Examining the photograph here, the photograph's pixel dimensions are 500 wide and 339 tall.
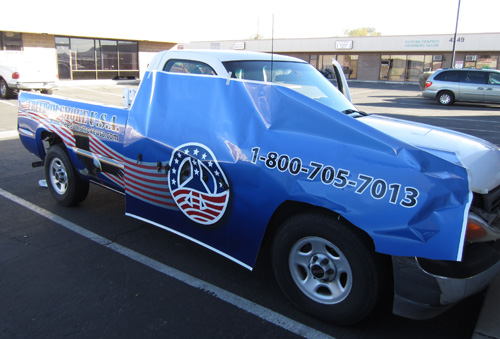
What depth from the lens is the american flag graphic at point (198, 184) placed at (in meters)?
3.16

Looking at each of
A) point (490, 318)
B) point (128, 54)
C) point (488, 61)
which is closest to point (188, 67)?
point (490, 318)

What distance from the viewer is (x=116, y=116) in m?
4.07

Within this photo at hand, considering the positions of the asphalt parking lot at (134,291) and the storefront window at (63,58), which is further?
the storefront window at (63,58)

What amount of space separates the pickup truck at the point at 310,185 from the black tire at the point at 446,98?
662 inches

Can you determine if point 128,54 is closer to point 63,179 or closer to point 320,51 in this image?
point 320,51

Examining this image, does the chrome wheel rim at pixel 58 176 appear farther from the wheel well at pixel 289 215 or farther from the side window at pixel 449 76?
the side window at pixel 449 76

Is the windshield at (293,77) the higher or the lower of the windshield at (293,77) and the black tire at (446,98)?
the higher

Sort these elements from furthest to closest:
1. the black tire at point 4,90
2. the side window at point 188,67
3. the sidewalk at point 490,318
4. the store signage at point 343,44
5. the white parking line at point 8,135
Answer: the store signage at point 343,44 → the black tire at point 4,90 → the white parking line at point 8,135 → the side window at point 188,67 → the sidewalk at point 490,318

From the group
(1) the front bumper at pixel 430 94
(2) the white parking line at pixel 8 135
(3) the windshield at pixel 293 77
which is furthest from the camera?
(1) the front bumper at pixel 430 94

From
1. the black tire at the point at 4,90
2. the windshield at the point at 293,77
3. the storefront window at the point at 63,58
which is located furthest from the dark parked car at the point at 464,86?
the storefront window at the point at 63,58

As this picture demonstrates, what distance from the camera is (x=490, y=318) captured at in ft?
9.52

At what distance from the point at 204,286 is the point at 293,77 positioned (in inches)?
88.6

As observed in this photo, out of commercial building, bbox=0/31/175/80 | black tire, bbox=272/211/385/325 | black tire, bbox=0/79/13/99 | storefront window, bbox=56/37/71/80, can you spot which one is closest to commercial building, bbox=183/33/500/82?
commercial building, bbox=0/31/175/80

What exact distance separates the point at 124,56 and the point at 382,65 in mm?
24442
